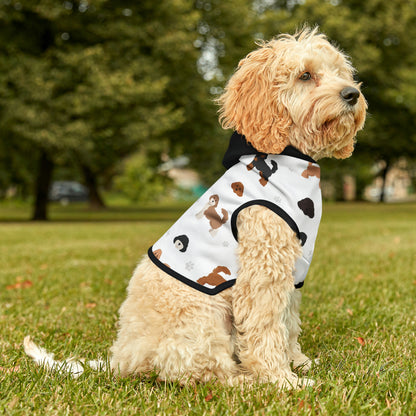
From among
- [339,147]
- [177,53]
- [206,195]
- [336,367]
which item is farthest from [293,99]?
[177,53]

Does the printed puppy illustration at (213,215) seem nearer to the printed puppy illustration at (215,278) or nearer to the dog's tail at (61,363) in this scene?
the printed puppy illustration at (215,278)

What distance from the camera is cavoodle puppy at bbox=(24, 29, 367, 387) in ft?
9.50

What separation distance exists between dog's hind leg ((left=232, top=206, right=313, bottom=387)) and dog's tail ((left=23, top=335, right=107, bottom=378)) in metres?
1.03

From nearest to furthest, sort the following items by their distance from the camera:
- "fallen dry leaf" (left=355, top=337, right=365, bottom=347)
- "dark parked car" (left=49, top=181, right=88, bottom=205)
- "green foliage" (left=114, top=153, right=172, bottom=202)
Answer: "fallen dry leaf" (left=355, top=337, right=365, bottom=347) → "green foliage" (left=114, top=153, right=172, bottom=202) → "dark parked car" (left=49, top=181, right=88, bottom=205)

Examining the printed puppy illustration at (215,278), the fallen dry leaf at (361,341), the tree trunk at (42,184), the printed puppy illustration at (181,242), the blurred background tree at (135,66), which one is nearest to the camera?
the printed puppy illustration at (215,278)

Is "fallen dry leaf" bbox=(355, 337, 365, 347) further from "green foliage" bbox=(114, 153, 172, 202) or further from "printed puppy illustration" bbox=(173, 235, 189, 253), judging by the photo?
"green foliage" bbox=(114, 153, 172, 202)

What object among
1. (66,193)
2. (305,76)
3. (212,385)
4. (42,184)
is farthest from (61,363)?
(66,193)

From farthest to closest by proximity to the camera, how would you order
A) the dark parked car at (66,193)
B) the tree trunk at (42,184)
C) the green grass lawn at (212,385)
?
the dark parked car at (66,193)
the tree trunk at (42,184)
the green grass lawn at (212,385)

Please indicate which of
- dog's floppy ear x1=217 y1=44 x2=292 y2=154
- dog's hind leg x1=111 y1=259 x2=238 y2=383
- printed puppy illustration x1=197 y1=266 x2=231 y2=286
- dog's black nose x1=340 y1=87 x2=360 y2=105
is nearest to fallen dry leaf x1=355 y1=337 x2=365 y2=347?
dog's hind leg x1=111 y1=259 x2=238 y2=383

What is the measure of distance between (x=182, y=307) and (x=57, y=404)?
0.87m

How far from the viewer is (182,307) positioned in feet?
9.50

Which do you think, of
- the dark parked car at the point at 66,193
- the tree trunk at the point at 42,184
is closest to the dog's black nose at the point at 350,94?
the tree trunk at the point at 42,184

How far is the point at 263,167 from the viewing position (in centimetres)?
307

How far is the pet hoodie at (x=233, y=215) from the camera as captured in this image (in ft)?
9.73
